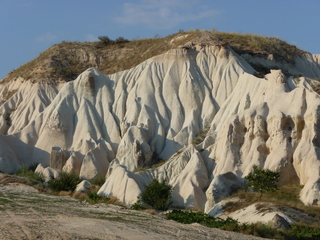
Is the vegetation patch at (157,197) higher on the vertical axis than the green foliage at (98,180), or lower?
lower

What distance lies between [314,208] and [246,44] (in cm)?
3724

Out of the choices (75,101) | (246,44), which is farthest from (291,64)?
(75,101)

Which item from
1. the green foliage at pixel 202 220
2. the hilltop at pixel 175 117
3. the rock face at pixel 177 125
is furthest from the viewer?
the rock face at pixel 177 125

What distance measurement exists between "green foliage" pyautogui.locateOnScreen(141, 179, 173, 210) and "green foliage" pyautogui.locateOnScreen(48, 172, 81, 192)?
8080mm

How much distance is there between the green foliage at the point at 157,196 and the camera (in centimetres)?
4106

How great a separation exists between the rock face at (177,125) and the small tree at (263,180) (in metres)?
1.78

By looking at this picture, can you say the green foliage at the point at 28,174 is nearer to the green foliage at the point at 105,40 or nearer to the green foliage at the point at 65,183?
the green foliage at the point at 65,183

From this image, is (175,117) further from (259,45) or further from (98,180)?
(259,45)

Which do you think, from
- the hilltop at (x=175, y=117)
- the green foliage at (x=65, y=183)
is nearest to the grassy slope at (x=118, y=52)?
the hilltop at (x=175, y=117)

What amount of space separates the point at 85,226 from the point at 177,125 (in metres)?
39.0

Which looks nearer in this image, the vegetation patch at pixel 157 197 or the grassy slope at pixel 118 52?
the vegetation patch at pixel 157 197

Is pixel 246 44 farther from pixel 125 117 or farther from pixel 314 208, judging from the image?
pixel 314 208

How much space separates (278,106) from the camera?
47438 millimetres

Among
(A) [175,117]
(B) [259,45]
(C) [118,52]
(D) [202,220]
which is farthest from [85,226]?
(C) [118,52]
